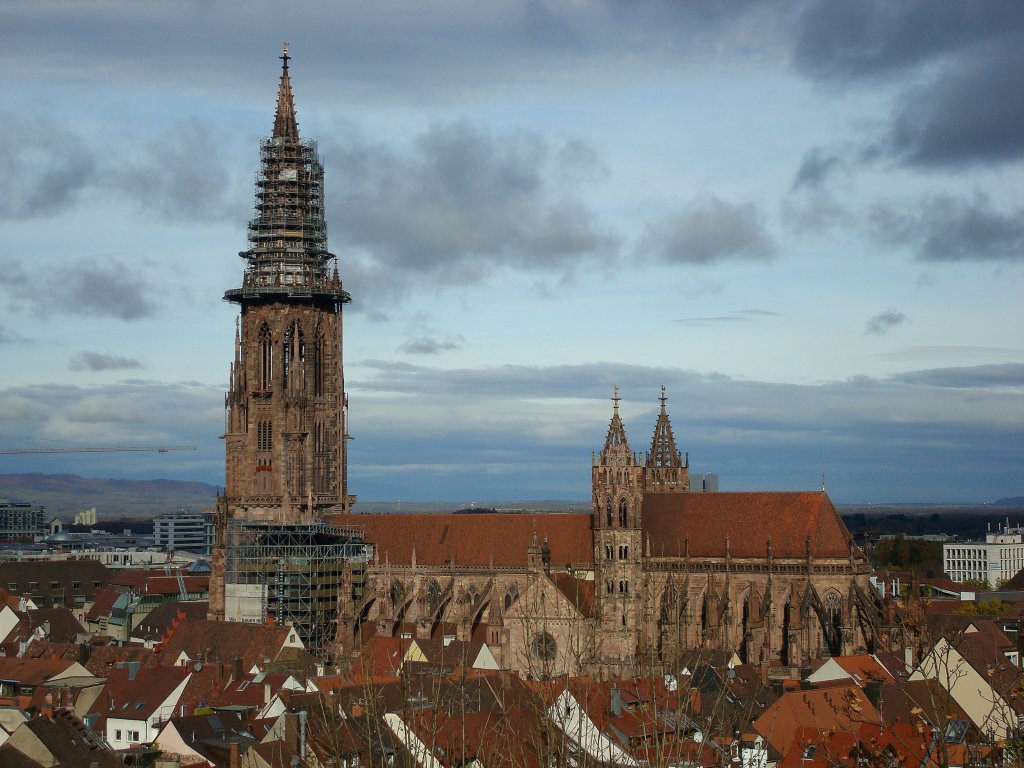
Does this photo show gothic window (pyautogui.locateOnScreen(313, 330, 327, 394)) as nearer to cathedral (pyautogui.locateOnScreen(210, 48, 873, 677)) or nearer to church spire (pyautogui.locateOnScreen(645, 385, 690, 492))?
cathedral (pyautogui.locateOnScreen(210, 48, 873, 677))

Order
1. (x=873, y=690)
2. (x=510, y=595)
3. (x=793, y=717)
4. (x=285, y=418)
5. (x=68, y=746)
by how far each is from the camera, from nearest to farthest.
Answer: (x=68, y=746), (x=793, y=717), (x=873, y=690), (x=510, y=595), (x=285, y=418)

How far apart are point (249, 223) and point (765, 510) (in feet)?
160

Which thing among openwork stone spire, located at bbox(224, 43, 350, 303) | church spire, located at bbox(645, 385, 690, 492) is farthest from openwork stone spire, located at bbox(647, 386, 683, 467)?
openwork stone spire, located at bbox(224, 43, 350, 303)

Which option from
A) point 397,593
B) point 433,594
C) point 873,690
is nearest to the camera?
point 873,690

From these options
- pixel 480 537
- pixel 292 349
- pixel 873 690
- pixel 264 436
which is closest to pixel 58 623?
pixel 264 436

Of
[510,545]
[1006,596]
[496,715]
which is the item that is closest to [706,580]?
[510,545]

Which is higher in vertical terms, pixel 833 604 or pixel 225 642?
pixel 833 604

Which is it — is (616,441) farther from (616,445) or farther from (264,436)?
(264,436)

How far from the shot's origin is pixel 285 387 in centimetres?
11431

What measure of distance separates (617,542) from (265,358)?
35.7 m

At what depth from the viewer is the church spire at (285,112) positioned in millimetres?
120688

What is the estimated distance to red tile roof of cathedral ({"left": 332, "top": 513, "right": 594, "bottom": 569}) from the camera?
99.6 meters

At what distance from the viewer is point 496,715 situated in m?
49.7

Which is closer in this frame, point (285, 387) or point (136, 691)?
point (136, 691)
